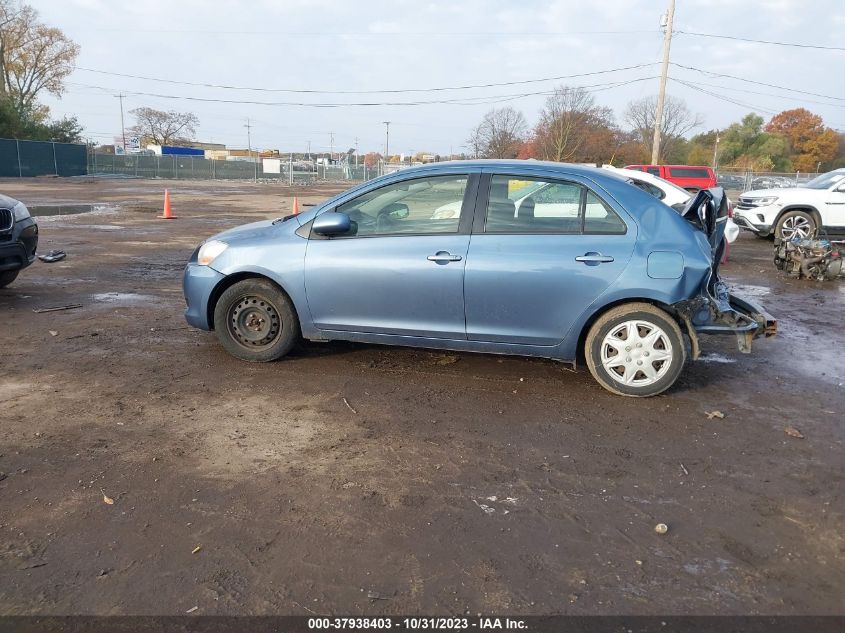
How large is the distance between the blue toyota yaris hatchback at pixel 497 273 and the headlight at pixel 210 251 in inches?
0.5

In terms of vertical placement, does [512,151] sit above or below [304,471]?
above

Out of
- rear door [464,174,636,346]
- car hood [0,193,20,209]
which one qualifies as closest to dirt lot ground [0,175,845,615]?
rear door [464,174,636,346]

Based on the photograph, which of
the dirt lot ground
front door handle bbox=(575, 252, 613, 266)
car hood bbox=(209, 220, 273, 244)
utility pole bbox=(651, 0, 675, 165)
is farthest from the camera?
utility pole bbox=(651, 0, 675, 165)

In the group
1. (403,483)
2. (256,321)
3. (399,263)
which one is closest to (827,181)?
(399,263)

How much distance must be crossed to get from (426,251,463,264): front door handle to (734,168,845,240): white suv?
11109 millimetres

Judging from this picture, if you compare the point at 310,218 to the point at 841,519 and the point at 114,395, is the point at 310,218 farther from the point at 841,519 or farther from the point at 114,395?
the point at 841,519

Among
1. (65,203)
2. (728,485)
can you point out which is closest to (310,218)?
(728,485)

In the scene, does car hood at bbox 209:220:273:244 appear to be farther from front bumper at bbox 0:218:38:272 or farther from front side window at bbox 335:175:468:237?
front bumper at bbox 0:218:38:272

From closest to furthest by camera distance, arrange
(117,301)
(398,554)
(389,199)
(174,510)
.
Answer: (398,554)
(174,510)
(389,199)
(117,301)

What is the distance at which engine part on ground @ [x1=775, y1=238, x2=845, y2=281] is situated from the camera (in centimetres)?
982

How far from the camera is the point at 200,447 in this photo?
12.8 ft

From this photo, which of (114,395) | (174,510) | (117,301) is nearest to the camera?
(174,510)

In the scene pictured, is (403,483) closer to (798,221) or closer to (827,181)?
(798,221)

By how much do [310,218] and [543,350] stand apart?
2.15 metres
